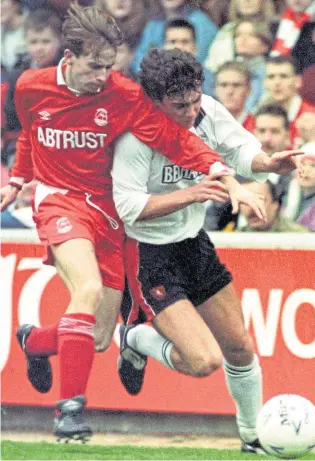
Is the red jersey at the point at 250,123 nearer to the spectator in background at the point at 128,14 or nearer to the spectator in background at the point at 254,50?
the spectator in background at the point at 254,50

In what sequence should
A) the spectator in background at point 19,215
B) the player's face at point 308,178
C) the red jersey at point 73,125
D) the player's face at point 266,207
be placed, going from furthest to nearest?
the spectator in background at point 19,215 < the player's face at point 266,207 < the player's face at point 308,178 < the red jersey at point 73,125

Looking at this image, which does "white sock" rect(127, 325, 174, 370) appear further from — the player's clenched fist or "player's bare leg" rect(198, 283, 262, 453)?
the player's clenched fist

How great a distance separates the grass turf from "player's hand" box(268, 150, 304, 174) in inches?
49.9

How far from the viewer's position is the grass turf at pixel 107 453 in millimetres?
6195

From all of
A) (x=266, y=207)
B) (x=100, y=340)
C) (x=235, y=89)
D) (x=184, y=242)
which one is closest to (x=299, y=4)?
(x=235, y=89)

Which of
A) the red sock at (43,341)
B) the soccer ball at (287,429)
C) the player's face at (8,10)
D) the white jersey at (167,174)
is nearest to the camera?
the soccer ball at (287,429)

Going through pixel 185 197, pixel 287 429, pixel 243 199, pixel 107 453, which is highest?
pixel 243 199

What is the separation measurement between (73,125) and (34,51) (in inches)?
41.1

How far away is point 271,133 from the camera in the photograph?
272 inches

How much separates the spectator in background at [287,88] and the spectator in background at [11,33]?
1350 mm

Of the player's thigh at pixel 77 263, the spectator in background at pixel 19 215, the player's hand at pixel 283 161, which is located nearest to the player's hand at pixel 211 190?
the player's hand at pixel 283 161

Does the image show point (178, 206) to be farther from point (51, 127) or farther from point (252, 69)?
point (252, 69)

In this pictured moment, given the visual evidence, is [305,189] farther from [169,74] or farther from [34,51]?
[34,51]

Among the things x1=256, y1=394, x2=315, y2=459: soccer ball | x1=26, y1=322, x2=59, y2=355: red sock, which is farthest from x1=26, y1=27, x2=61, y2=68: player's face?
x1=256, y1=394, x2=315, y2=459: soccer ball
